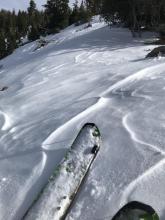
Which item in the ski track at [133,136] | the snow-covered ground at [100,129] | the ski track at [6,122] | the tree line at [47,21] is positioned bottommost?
the tree line at [47,21]

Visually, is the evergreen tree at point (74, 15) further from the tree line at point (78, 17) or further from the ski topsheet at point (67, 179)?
the ski topsheet at point (67, 179)

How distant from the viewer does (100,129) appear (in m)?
6.73

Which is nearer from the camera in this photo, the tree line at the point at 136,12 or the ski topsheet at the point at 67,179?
the ski topsheet at the point at 67,179

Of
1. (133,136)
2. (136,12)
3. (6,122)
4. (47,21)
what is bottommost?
(47,21)

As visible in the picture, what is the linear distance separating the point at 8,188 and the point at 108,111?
2.58 metres

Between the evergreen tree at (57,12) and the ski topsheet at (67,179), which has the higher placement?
the ski topsheet at (67,179)

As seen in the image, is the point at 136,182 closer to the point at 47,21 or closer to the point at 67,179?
the point at 67,179

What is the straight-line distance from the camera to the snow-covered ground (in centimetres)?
505

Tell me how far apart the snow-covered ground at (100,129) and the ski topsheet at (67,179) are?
4.8 inches

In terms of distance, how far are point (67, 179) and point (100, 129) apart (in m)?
1.70

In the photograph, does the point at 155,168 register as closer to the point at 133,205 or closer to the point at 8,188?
the point at 133,205

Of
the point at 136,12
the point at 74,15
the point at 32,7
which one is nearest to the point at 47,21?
the point at 74,15

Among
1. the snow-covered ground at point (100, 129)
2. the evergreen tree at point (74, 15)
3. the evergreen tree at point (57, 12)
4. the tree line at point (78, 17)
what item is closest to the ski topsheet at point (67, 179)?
the snow-covered ground at point (100, 129)

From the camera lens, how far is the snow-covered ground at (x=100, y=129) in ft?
16.6
